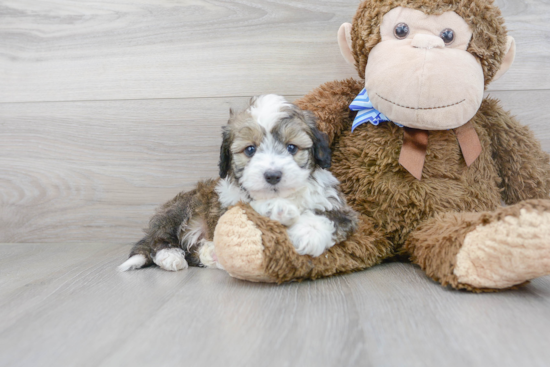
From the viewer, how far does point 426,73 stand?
54.7 inches

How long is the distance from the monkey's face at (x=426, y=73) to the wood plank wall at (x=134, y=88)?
0.54 meters

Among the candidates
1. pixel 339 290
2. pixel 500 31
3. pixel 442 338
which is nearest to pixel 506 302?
pixel 442 338

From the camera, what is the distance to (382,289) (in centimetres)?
133

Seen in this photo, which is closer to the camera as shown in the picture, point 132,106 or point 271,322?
point 271,322

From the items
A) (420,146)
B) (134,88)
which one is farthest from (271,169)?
(134,88)

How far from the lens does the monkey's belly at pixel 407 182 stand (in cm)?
155

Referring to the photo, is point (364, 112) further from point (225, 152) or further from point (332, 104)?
point (225, 152)

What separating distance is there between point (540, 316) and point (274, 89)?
1.39m

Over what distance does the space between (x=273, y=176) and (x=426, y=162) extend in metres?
0.59

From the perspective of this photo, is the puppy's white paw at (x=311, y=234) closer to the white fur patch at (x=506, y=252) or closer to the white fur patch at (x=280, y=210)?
the white fur patch at (x=280, y=210)

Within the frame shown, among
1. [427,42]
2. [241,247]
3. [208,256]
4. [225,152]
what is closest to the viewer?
[241,247]

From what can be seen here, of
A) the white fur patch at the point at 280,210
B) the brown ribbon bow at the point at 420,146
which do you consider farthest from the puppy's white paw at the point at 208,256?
the brown ribbon bow at the point at 420,146

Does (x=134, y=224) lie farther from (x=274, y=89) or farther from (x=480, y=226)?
(x=480, y=226)

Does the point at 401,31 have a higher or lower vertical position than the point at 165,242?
higher
